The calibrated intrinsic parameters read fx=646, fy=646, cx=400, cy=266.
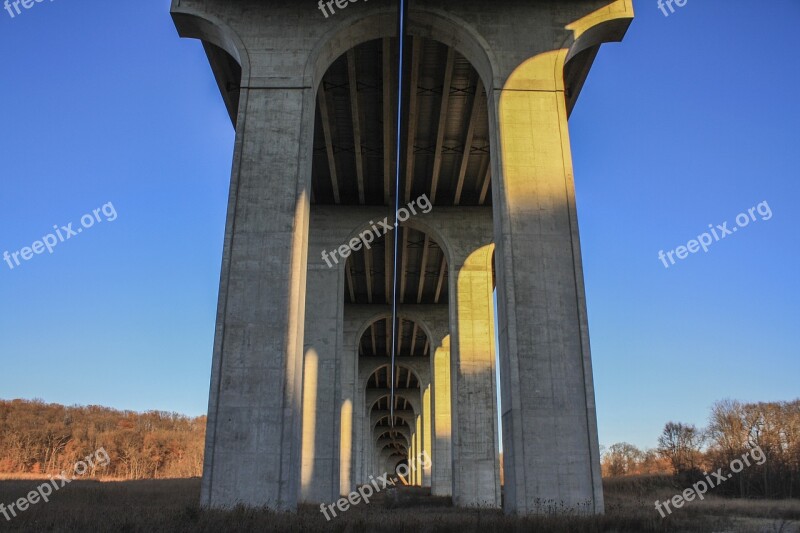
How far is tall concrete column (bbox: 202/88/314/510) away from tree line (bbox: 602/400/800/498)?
70.7 feet

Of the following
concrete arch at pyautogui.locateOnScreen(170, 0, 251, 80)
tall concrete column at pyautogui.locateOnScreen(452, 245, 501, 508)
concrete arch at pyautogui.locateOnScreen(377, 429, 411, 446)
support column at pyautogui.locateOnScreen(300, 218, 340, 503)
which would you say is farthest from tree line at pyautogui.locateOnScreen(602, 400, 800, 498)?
concrete arch at pyautogui.locateOnScreen(377, 429, 411, 446)

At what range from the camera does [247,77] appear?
15977 millimetres

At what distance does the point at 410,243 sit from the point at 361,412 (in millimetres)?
19720

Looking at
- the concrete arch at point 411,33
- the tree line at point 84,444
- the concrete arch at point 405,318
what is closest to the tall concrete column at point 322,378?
the concrete arch at point 411,33

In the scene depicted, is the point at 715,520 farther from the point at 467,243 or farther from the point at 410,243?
the point at 410,243

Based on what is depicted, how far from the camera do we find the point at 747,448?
100ft

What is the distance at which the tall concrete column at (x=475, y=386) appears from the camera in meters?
24.9

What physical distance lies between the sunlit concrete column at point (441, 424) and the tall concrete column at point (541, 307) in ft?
75.1

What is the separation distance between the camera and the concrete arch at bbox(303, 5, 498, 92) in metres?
16.4

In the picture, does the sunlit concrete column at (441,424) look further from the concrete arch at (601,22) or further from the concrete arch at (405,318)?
the concrete arch at (601,22)

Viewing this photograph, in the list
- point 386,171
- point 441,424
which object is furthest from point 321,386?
point 441,424

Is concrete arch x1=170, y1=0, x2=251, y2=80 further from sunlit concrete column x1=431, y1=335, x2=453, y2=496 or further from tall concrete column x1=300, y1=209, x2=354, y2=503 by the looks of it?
sunlit concrete column x1=431, y1=335, x2=453, y2=496

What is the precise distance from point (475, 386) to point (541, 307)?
1240 cm

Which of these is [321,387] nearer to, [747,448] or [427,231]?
[427,231]
